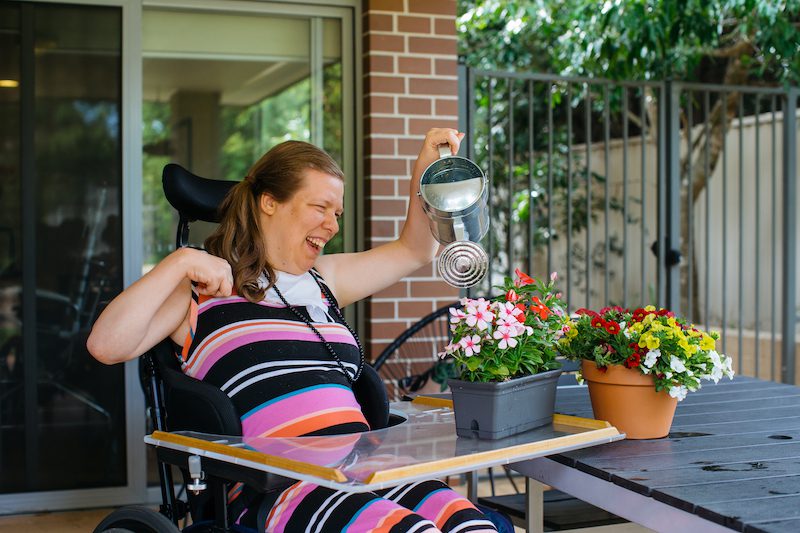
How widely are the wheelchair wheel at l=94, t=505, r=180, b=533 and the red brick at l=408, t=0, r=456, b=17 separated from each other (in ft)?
7.91

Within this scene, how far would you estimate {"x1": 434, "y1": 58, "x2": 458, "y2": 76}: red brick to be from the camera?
12.1ft

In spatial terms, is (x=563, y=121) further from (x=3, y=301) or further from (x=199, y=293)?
(x=199, y=293)

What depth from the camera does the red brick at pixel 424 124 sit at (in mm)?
3662

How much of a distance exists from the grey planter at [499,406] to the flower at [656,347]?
0.15 metres

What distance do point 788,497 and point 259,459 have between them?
791 millimetres

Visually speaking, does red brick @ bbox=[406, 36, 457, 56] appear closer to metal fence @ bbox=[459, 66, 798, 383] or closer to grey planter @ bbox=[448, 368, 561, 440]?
metal fence @ bbox=[459, 66, 798, 383]

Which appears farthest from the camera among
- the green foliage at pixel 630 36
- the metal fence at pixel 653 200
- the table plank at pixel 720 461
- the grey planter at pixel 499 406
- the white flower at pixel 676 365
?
the metal fence at pixel 653 200

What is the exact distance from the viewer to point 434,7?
3664mm

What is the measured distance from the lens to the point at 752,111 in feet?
24.9

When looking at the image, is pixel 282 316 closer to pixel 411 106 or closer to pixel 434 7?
pixel 411 106

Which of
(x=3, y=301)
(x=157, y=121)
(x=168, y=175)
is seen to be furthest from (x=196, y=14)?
(x=168, y=175)

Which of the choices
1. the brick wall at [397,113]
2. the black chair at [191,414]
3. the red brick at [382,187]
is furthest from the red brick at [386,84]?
the black chair at [191,414]

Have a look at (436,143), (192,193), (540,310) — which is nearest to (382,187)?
(192,193)

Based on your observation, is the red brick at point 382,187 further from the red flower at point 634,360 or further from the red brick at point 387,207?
the red flower at point 634,360
